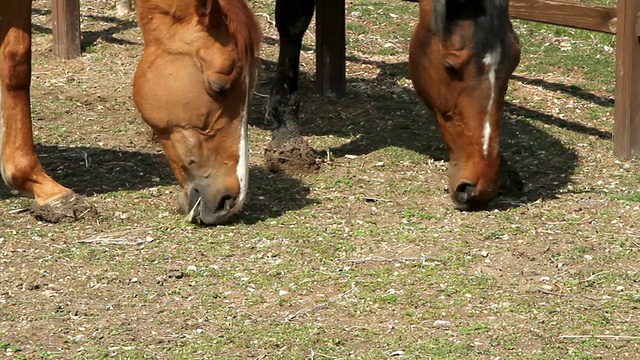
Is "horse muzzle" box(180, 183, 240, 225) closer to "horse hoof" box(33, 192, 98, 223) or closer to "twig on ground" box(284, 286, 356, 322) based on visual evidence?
"horse hoof" box(33, 192, 98, 223)

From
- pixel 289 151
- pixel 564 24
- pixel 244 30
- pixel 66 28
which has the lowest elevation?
pixel 289 151

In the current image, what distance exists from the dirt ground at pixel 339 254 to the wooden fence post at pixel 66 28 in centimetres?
131

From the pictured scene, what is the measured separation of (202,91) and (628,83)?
2.56 meters

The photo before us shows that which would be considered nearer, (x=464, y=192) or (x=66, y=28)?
(x=464, y=192)

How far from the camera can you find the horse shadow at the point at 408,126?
5.59 m

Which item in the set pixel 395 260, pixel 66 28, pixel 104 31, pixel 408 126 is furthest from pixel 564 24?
pixel 104 31

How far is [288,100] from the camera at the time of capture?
222 inches

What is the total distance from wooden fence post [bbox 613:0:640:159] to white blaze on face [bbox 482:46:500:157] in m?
1.44

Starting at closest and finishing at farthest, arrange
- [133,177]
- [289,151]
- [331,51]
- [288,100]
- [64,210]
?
[64,210]
[133,177]
[289,151]
[288,100]
[331,51]

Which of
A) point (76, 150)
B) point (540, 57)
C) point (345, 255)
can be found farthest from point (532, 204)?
point (540, 57)

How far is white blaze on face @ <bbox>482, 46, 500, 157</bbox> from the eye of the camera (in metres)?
4.53

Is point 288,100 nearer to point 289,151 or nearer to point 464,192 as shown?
point 289,151

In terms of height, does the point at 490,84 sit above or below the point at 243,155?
above

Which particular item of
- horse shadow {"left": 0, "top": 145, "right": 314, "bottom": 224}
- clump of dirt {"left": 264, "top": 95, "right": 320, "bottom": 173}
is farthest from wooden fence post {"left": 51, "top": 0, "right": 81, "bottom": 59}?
clump of dirt {"left": 264, "top": 95, "right": 320, "bottom": 173}
